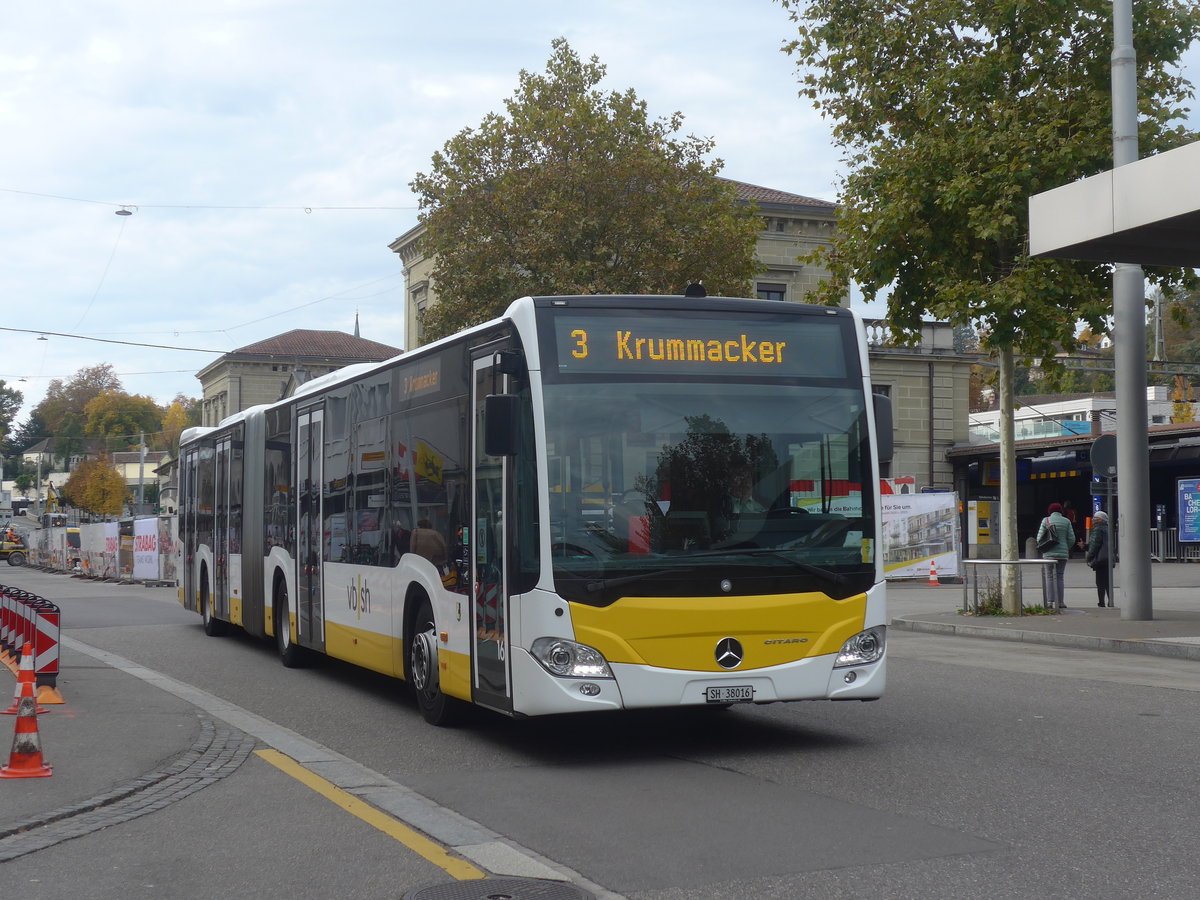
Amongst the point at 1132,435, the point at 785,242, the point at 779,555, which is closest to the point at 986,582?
the point at 1132,435

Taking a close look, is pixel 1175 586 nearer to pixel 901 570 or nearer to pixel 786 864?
pixel 901 570

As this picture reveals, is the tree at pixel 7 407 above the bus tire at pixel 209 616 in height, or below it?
above

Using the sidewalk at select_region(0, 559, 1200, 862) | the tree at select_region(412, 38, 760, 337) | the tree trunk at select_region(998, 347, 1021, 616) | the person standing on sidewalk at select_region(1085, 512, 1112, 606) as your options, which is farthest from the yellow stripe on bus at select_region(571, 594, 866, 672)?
the tree at select_region(412, 38, 760, 337)

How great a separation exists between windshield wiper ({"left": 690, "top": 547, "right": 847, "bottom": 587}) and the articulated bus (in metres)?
0.01

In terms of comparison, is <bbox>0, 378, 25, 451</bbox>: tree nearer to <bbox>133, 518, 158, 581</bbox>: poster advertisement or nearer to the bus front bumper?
<bbox>133, 518, 158, 581</bbox>: poster advertisement

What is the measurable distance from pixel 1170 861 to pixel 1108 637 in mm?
11724

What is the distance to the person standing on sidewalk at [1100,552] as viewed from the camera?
915 inches

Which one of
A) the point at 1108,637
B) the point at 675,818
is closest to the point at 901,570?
the point at 1108,637

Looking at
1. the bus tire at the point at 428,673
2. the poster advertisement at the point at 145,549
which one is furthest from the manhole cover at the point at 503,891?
Result: the poster advertisement at the point at 145,549

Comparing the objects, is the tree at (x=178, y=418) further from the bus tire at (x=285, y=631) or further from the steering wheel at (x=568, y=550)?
the steering wheel at (x=568, y=550)

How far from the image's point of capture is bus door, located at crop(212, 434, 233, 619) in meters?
19.0

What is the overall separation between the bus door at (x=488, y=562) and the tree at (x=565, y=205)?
2121 cm

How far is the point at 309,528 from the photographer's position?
14398 mm

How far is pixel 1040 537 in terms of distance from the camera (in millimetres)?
23219
